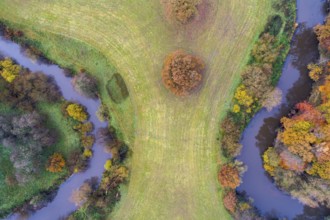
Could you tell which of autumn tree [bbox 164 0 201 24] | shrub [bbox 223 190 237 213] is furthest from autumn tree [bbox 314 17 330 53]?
shrub [bbox 223 190 237 213]

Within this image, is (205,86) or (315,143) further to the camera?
(205,86)

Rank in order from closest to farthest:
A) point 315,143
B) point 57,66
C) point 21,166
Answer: point 315,143 < point 21,166 < point 57,66

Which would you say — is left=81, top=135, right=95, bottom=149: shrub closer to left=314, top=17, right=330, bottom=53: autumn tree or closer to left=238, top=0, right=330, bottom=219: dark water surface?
left=238, top=0, right=330, bottom=219: dark water surface

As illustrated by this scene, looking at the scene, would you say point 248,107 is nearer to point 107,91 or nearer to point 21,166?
Answer: point 107,91

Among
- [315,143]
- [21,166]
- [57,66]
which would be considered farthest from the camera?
[57,66]

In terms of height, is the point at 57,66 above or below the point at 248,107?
above

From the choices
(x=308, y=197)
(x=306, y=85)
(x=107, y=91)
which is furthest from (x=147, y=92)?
(x=308, y=197)

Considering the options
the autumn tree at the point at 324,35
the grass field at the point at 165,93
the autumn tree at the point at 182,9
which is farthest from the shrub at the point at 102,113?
the autumn tree at the point at 324,35
